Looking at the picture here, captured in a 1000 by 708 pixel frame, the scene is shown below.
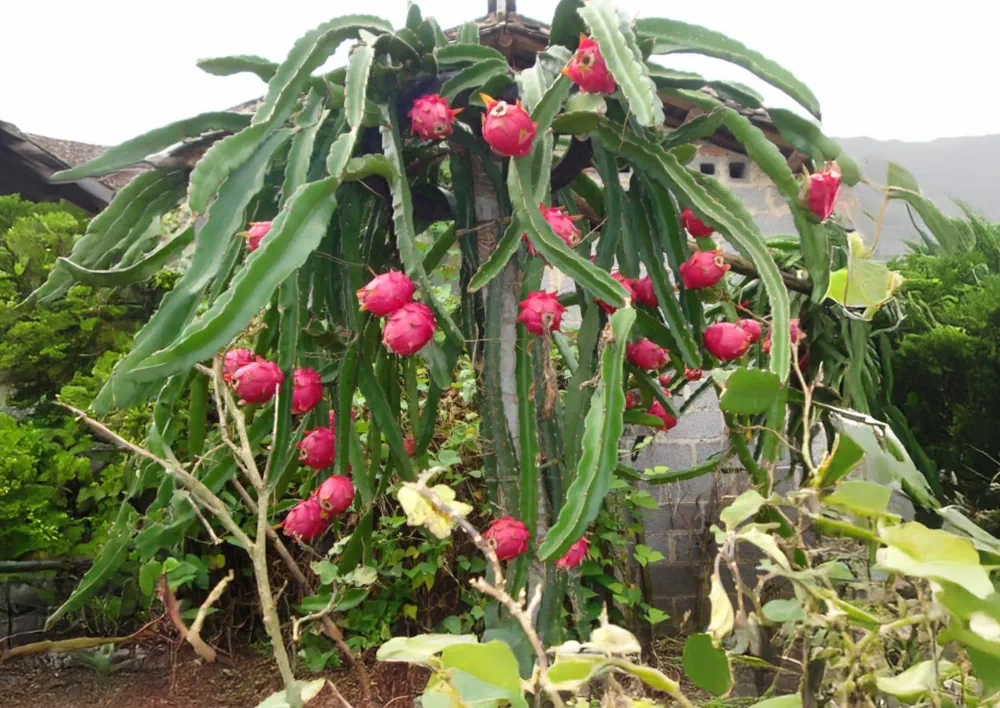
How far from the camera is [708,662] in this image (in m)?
0.48

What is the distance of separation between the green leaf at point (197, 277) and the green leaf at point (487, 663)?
40 centimetres

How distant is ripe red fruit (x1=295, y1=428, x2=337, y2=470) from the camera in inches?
33.4

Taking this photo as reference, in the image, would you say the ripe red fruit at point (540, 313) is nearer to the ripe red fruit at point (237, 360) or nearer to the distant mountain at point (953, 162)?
the ripe red fruit at point (237, 360)

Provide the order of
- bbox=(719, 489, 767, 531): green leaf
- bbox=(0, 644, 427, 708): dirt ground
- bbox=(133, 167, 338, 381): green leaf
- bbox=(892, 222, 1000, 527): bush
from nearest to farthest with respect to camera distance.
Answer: bbox=(719, 489, 767, 531): green leaf < bbox=(133, 167, 338, 381): green leaf < bbox=(892, 222, 1000, 527): bush < bbox=(0, 644, 427, 708): dirt ground

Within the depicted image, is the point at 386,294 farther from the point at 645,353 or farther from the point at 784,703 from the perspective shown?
the point at 784,703

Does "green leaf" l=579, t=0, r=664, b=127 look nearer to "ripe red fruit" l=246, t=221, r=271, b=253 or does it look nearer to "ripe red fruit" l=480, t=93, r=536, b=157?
"ripe red fruit" l=480, t=93, r=536, b=157

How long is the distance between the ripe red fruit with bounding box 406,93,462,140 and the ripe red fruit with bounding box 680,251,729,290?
1.03ft

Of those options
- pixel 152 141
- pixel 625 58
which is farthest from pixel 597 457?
pixel 152 141

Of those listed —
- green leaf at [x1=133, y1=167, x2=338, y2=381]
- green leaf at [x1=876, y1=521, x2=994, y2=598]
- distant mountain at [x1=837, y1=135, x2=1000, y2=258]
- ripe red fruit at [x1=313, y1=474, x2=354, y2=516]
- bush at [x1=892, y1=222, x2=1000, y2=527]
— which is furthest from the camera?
distant mountain at [x1=837, y1=135, x2=1000, y2=258]

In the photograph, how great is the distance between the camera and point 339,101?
80 centimetres

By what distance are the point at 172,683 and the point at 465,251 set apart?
4.87ft

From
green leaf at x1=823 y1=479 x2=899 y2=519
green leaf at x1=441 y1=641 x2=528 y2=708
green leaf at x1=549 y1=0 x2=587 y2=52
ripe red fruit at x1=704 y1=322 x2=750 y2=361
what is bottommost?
green leaf at x1=441 y1=641 x2=528 y2=708

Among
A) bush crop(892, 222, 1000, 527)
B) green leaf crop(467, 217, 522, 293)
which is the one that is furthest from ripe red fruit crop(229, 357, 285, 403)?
bush crop(892, 222, 1000, 527)

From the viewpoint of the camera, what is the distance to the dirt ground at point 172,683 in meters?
1.72
